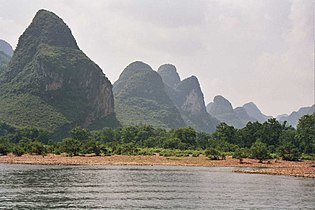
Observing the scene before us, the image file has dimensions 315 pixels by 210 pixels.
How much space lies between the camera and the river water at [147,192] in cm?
3203

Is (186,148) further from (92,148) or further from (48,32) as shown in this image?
(48,32)

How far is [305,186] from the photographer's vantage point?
46156mm

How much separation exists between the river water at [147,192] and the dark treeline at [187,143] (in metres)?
35.2

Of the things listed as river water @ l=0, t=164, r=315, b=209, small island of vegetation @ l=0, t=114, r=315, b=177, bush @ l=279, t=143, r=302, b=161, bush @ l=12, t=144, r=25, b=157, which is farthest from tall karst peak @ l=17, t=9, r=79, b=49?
river water @ l=0, t=164, r=315, b=209

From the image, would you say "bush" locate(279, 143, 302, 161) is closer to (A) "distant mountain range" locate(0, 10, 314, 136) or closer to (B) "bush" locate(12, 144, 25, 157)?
(B) "bush" locate(12, 144, 25, 157)

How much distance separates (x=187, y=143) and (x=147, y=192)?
7695 cm

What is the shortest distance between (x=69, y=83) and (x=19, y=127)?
1803 inches

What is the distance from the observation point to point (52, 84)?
169m

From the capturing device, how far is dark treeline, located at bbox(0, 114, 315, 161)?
88.2m

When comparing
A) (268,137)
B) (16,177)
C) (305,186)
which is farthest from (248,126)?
(16,177)

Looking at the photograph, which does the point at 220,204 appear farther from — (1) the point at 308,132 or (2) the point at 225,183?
(1) the point at 308,132

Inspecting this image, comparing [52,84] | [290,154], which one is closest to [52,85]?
[52,84]

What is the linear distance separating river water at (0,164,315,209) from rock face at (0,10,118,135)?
99.8 meters

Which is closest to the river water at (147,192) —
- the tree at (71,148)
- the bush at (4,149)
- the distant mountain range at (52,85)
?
the tree at (71,148)
